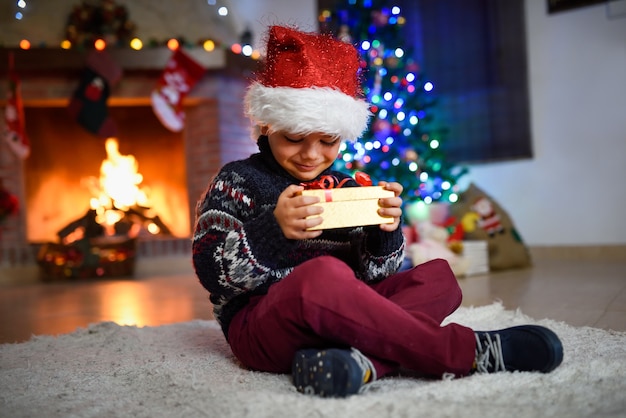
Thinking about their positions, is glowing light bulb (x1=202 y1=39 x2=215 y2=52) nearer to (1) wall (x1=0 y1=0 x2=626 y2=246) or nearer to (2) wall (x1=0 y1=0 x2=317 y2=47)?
(2) wall (x1=0 y1=0 x2=317 y2=47)

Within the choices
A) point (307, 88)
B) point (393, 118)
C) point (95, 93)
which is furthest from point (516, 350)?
point (95, 93)

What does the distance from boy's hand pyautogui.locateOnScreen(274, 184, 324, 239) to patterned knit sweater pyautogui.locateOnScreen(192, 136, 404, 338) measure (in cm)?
2

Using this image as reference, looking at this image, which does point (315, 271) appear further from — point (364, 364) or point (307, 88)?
point (307, 88)

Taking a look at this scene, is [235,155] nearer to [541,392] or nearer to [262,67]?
[262,67]

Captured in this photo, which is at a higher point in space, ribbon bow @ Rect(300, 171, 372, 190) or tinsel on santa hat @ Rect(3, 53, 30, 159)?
tinsel on santa hat @ Rect(3, 53, 30, 159)

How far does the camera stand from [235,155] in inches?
164

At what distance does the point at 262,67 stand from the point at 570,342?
867 millimetres

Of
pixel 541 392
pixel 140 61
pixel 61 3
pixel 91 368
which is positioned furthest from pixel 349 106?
pixel 61 3

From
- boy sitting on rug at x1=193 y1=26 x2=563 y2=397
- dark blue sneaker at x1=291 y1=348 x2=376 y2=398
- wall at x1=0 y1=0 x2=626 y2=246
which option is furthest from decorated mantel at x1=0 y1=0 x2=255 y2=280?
dark blue sneaker at x1=291 y1=348 x2=376 y2=398

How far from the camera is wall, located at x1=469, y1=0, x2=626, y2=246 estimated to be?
3.30 m

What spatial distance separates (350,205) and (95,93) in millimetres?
3174

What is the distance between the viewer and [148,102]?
4156mm

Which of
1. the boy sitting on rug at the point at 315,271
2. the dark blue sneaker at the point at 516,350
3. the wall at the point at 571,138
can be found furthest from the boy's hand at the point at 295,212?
the wall at the point at 571,138

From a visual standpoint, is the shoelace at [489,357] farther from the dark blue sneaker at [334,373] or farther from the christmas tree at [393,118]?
the christmas tree at [393,118]
